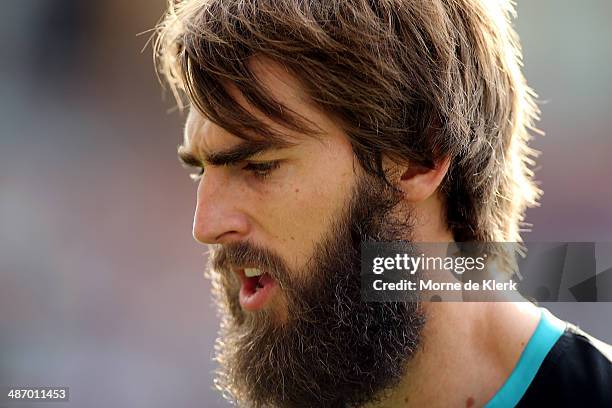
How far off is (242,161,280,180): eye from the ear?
1.35ft

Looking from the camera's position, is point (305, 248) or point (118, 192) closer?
point (305, 248)

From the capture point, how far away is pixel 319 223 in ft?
6.81

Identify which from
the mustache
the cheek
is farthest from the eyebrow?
the mustache

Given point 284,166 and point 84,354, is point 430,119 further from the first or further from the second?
point 84,354

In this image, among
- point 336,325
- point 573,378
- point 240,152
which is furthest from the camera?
point 336,325

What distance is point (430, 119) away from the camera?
7.11 ft

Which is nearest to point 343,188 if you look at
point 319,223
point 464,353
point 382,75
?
point 319,223

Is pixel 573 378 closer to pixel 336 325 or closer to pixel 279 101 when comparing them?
pixel 336 325

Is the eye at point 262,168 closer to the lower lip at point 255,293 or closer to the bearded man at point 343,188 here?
the bearded man at point 343,188

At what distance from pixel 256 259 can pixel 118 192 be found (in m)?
5.48

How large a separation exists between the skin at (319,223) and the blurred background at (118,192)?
4122 millimetres

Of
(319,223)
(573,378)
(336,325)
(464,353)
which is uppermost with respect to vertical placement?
(319,223)

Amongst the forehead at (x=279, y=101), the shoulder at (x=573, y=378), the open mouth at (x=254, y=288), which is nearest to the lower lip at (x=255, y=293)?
the open mouth at (x=254, y=288)

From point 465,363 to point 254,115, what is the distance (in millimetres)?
949
